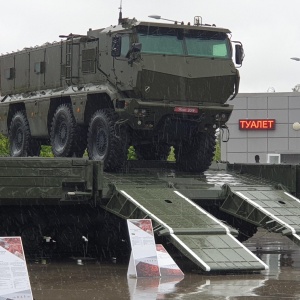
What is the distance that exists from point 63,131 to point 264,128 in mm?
25677

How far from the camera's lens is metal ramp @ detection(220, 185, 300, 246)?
15.3 metres

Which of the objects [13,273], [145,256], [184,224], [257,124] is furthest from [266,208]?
[257,124]

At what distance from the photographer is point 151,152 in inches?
778

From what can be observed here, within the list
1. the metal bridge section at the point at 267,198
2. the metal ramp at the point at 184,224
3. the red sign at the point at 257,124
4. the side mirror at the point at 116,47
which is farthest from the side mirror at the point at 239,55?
the red sign at the point at 257,124

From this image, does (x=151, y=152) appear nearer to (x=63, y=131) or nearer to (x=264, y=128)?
(x=63, y=131)

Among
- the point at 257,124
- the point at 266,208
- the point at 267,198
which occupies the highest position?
the point at 257,124

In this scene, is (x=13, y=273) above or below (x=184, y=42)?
below

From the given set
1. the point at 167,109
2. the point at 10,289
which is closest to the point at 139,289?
the point at 10,289

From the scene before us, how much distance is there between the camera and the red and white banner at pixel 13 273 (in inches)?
415

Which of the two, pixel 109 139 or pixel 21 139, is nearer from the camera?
pixel 109 139

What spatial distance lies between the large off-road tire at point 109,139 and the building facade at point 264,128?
25537 mm

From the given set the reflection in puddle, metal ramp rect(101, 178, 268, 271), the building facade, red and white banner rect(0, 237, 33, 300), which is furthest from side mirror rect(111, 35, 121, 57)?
the building facade

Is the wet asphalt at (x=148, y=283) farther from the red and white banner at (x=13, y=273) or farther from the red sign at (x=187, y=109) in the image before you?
the red sign at (x=187, y=109)

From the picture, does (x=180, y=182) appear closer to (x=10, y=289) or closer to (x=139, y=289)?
(x=139, y=289)
